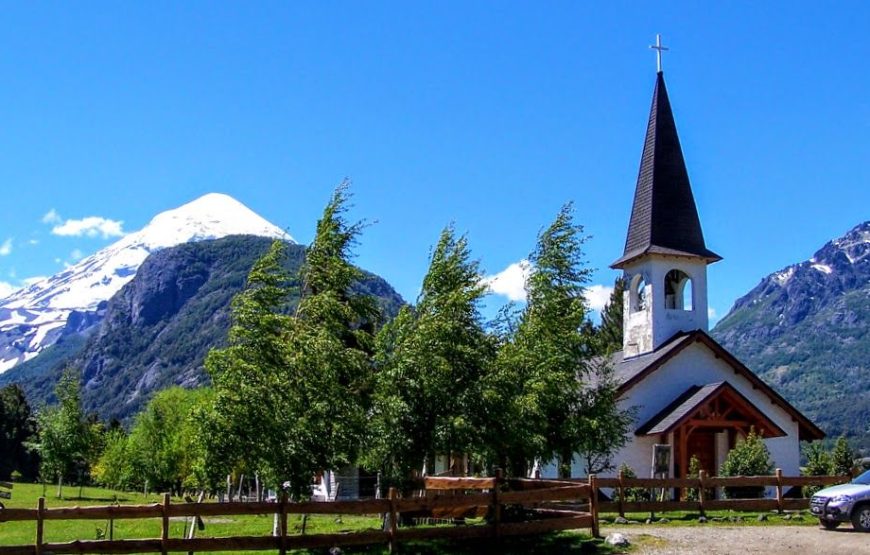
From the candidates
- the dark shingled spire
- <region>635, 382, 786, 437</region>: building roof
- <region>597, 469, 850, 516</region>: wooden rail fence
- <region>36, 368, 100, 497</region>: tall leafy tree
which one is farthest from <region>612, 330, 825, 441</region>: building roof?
<region>36, 368, 100, 497</region>: tall leafy tree

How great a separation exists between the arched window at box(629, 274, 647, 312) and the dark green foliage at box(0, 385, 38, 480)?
7027 cm

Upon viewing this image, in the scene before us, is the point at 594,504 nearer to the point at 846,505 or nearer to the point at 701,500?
the point at 846,505

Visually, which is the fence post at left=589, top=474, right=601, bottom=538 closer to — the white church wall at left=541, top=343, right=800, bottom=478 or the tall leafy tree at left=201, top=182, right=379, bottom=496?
the tall leafy tree at left=201, top=182, right=379, bottom=496

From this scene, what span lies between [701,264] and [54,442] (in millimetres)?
42140

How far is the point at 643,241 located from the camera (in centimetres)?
4262

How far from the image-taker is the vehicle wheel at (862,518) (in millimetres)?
21453

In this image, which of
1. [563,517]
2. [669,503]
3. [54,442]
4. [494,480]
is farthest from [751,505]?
[54,442]

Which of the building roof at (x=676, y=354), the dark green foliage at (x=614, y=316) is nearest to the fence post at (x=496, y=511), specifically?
the building roof at (x=676, y=354)

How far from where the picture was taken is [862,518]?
21.5 meters

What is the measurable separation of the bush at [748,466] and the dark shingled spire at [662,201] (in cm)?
1060

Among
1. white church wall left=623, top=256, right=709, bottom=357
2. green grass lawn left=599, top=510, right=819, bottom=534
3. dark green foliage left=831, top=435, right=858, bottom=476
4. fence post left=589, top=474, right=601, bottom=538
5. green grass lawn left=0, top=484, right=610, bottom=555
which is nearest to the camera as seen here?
green grass lawn left=0, top=484, right=610, bottom=555

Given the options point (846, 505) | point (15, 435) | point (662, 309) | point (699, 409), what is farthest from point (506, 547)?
point (15, 435)

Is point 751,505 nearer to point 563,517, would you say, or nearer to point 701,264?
point 563,517

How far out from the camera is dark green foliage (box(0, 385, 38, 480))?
308 feet
